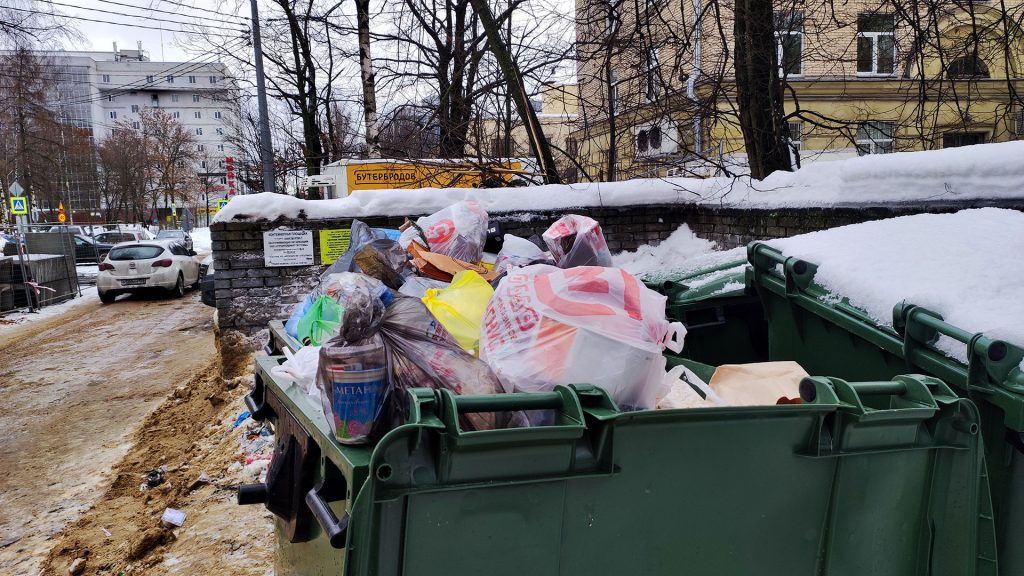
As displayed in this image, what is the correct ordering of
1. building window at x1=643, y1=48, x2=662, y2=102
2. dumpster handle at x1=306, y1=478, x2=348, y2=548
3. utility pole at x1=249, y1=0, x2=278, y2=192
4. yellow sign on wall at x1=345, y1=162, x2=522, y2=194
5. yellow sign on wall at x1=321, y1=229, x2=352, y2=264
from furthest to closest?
utility pole at x1=249, y1=0, x2=278, y2=192 < yellow sign on wall at x1=345, y1=162, x2=522, y2=194 < building window at x1=643, y1=48, x2=662, y2=102 < yellow sign on wall at x1=321, y1=229, x2=352, y2=264 < dumpster handle at x1=306, y1=478, x2=348, y2=548

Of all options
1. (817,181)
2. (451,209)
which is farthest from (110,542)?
(817,181)

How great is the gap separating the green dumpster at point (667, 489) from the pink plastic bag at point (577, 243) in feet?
6.74

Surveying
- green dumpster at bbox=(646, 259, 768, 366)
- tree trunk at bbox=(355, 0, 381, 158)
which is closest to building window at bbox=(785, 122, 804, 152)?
green dumpster at bbox=(646, 259, 768, 366)

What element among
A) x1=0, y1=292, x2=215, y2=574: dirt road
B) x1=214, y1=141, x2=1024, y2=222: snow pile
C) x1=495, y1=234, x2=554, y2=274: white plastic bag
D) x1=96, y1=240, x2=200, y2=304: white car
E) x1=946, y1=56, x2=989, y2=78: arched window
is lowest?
x1=0, y1=292, x2=215, y2=574: dirt road

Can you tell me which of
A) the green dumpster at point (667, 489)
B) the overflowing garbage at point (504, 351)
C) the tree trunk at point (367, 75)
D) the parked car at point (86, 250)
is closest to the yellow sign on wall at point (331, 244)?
Result: the overflowing garbage at point (504, 351)

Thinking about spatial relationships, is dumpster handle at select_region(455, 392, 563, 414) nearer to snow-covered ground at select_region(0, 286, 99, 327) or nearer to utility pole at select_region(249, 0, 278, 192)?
snow-covered ground at select_region(0, 286, 99, 327)

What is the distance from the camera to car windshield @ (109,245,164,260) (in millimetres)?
16172

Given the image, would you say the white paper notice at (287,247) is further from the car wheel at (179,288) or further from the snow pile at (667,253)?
the car wheel at (179,288)

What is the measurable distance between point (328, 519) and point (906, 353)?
1653 mm

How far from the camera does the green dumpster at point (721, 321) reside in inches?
129

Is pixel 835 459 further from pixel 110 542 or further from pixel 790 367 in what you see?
pixel 110 542

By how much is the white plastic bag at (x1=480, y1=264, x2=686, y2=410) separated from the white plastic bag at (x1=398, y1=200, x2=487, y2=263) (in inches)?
79.5

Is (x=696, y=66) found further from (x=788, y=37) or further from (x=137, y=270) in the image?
(x=137, y=270)

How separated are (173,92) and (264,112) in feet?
256
